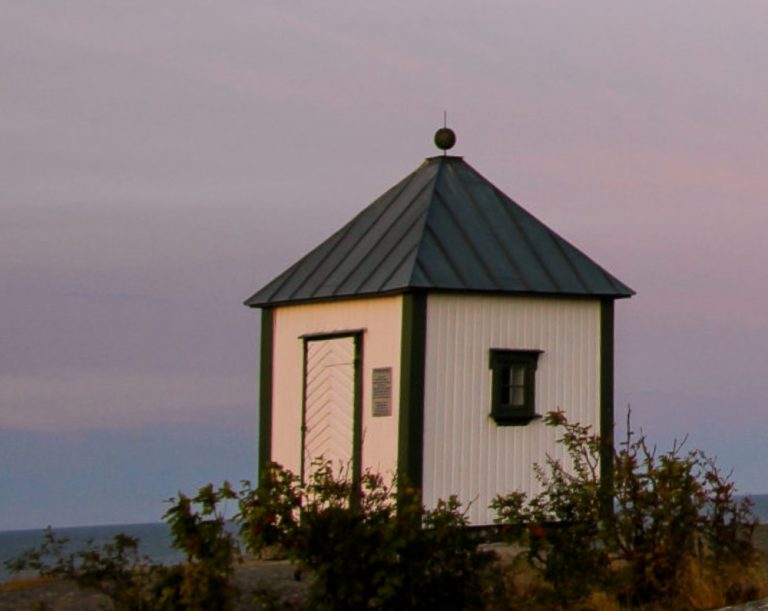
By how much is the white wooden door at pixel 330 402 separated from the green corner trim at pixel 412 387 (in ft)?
3.19

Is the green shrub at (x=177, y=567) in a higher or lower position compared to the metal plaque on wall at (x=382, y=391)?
lower

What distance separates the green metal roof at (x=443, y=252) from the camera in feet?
64.1

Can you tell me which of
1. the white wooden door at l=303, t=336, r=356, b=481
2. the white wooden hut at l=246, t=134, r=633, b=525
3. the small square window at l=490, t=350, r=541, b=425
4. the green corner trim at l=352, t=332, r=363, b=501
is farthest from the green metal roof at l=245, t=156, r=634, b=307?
the green corner trim at l=352, t=332, r=363, b=501

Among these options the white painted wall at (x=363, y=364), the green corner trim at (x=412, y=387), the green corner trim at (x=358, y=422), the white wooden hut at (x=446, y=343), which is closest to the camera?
the green corner trim at (x=412, y=387)

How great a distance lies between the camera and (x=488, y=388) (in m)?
19.5

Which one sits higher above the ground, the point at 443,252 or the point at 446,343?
the point at 443,252

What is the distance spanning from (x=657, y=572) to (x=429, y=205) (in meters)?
6.18

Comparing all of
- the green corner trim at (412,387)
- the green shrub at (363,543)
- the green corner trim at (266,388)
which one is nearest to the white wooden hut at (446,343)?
the green corner trim at (412,387)

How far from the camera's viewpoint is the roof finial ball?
2148 cm

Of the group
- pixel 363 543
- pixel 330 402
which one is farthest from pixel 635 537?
pixel 330 402

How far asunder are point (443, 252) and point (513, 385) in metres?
1.71

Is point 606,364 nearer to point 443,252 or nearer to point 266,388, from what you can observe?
point 443,252

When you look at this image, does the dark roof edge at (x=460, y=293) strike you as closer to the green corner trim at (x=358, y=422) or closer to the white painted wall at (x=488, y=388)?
the white painted wall at (x=488, y=388)

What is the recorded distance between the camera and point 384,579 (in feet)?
50.9
